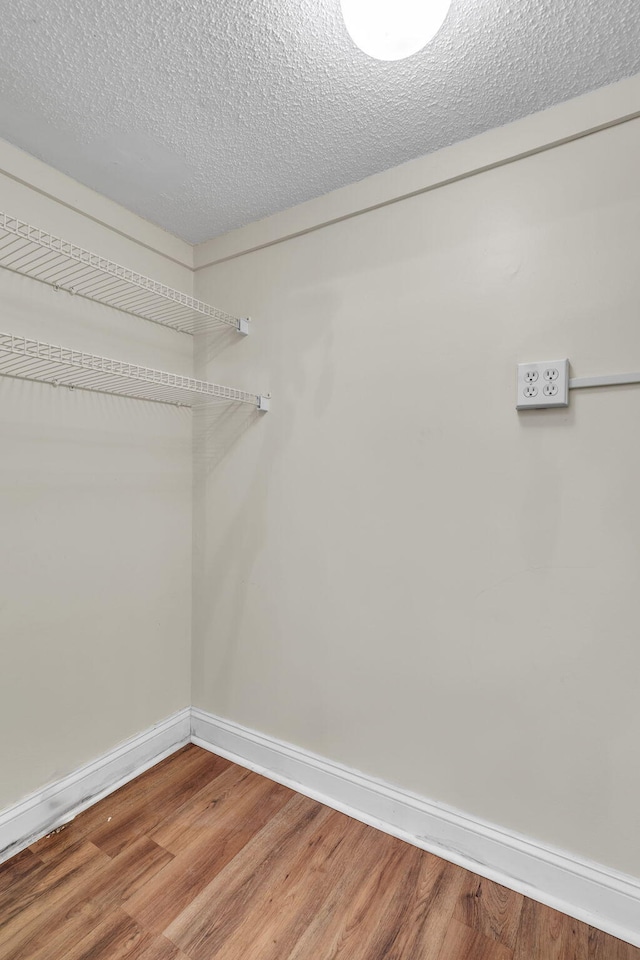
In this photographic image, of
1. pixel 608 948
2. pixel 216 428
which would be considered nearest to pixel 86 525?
pixel 216 428

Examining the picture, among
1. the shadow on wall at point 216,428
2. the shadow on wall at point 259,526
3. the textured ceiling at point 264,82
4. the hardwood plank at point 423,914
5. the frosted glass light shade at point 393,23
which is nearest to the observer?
the frosted glass light shade at point 393,23

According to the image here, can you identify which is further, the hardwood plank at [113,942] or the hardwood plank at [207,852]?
the hardwood plank at [207,852]

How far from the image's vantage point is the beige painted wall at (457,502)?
1.22 meters

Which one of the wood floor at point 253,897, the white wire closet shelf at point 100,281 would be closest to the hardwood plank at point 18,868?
the wood floor at point 253,897

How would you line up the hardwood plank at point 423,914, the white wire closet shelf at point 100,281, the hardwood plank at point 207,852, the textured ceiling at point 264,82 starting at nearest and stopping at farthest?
the textured ceiling at point 264,82, the hardwood plank at point 423,914, the hardwood plank at point 207,852, the white wire closet shelf at point 100,281

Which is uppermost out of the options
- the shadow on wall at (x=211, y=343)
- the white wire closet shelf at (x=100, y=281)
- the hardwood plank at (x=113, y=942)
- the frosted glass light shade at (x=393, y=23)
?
the frosted glass light shade at (x=393, y=23)

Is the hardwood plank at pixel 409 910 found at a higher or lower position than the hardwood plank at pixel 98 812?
lower

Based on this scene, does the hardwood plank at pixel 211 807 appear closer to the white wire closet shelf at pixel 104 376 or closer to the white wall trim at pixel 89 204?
the white wire closet shelf at pixel 104 376

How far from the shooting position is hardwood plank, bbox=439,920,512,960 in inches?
43.7

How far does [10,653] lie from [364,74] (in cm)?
190

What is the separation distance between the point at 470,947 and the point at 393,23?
6.79ft

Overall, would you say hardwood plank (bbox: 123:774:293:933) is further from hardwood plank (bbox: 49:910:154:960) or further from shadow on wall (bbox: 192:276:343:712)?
shadow on wall (bbox: 192:276:343:712)

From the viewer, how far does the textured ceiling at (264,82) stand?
3.34 ft

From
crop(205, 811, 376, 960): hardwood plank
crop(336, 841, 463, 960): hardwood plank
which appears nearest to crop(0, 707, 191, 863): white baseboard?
crop(205, 811, 376, 960): hardwood plank
